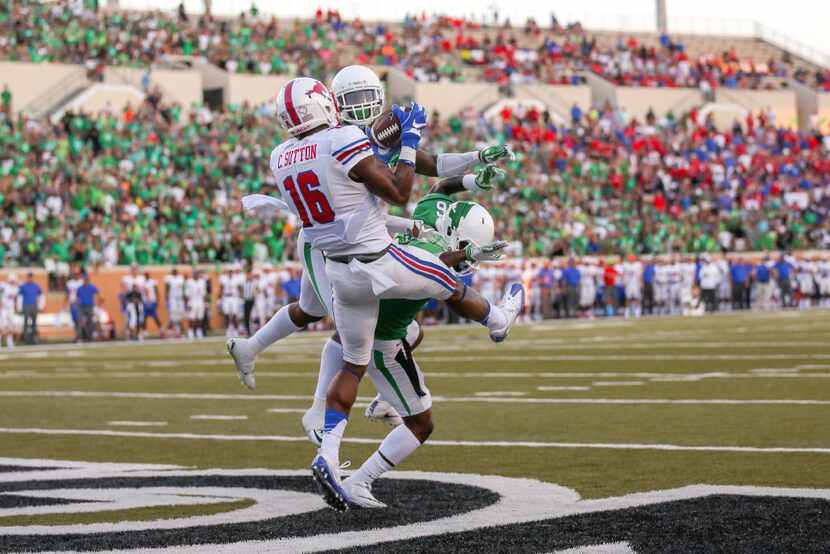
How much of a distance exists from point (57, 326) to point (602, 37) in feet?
83.3

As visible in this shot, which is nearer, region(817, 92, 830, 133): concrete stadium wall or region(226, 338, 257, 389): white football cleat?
region(226, 338, 257, 389): white football cleat

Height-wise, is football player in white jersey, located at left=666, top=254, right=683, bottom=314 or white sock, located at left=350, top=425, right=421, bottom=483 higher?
white sock, located at left=350, top=425, right=421, bottom=483

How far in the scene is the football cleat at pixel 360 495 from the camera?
20.1 ft

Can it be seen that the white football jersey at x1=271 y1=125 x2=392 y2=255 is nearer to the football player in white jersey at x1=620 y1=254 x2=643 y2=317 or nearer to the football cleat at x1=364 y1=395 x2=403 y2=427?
the football cleat at x1=364 y1=395 x2=403 y2=427

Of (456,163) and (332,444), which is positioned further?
(456,163)

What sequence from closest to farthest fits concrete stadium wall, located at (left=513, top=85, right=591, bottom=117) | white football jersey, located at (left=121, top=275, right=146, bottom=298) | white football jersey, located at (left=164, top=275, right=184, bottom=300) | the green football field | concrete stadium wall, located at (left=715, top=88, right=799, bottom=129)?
the green football field, white football jersey, located at (left=121, top=275, right=146, bottom=298), white football jersey, located at (left=164, top=275, right=184, bottom=300), concrete stadium wall, located at (left=513, top=85, right=591, bottom=117), concrete stadium wall, located at (left=715, top=88, right=799, bottom=129)

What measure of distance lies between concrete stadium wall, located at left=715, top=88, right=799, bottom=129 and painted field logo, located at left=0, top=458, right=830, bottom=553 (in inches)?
1543

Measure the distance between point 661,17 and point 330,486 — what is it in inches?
1800

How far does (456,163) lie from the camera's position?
23.0ft

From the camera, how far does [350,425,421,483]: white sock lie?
6344 millimetres

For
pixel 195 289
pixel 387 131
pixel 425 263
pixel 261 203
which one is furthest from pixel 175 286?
pixel 425 263

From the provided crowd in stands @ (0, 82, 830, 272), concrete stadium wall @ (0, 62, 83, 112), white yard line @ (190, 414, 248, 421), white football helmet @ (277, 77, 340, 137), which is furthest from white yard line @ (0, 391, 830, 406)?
concrete stadium wall @ (0, 62, 83, 112)

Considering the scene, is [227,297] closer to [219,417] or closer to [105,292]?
[105,292]

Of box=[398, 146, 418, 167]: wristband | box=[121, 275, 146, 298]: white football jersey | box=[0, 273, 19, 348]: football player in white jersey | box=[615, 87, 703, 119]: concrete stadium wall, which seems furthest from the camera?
box=[615, 87, 703, 119]: concrete stadium wall
